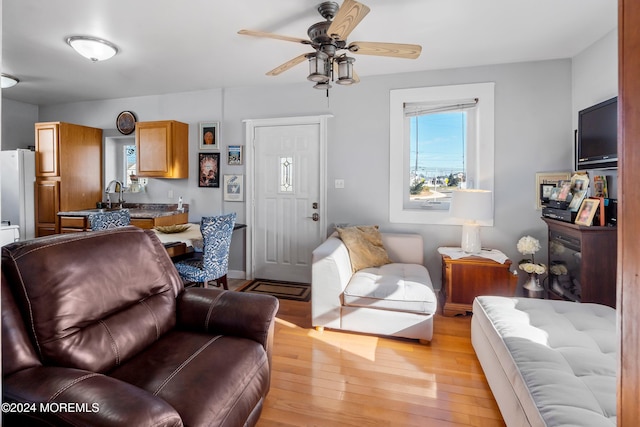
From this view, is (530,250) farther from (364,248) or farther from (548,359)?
(548,359)

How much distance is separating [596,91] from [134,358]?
3834 mm

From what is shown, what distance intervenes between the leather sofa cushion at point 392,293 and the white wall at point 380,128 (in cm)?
103

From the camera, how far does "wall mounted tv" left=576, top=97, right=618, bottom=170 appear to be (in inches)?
95.2

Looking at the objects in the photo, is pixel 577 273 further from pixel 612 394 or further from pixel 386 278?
pixel 612 394

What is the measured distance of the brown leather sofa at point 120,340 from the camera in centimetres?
97

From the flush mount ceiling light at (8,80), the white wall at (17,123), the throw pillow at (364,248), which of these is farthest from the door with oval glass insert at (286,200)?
the white wall at (17,123)

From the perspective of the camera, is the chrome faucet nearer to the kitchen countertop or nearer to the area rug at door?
the kitchen countertop

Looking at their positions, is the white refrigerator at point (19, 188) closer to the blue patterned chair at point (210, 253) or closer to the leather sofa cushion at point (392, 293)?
the blue patterned chair at point (210, 253)

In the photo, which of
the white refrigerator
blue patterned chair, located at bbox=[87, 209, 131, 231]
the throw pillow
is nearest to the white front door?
the throw pillow

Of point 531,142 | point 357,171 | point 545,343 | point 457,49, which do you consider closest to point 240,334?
point 545,343

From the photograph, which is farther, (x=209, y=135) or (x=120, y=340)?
(x=209, y=135)

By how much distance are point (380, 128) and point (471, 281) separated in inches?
73.1

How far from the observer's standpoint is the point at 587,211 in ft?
8.07

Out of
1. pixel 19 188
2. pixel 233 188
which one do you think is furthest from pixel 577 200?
pixel 19 188
